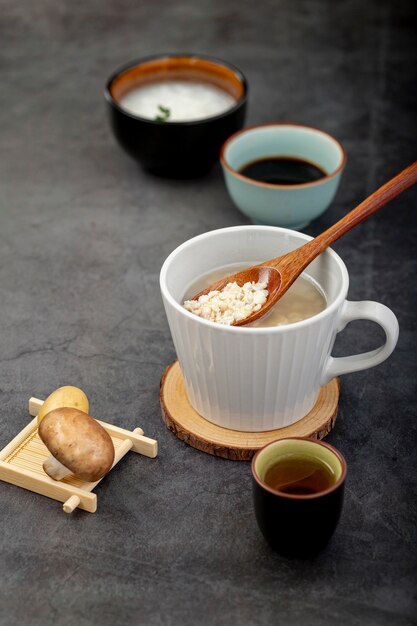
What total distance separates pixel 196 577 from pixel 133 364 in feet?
1.49

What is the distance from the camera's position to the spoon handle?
4.22 ft

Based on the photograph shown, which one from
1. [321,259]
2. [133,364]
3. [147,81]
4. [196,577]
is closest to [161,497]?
[196,577]

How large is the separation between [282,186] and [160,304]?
1.06 feet

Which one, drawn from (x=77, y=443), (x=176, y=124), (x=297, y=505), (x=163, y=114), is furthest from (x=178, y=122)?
(x=297, y=505)

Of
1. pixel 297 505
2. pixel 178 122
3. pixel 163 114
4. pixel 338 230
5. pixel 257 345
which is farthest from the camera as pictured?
pixel 163 114

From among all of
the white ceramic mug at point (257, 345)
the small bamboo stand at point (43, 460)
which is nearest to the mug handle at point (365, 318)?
the white ceramic mug at point (257, 345)

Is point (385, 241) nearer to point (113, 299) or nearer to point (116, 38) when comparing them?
point (113, 299)

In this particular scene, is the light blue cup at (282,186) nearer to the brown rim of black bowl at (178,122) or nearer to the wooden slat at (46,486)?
the brown rim of black bowl at (178,122)

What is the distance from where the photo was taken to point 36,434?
1.31m

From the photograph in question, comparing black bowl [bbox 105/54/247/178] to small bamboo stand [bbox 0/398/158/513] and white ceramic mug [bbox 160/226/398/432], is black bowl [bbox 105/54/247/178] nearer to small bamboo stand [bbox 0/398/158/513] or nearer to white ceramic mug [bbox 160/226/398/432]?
white ceramic mug [bbox 160/226/398/432]

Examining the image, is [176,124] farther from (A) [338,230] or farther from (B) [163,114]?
(A) [338,230]

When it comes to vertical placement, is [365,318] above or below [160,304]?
above

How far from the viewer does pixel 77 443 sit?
1.17 m

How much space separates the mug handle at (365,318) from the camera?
49.1 inches
